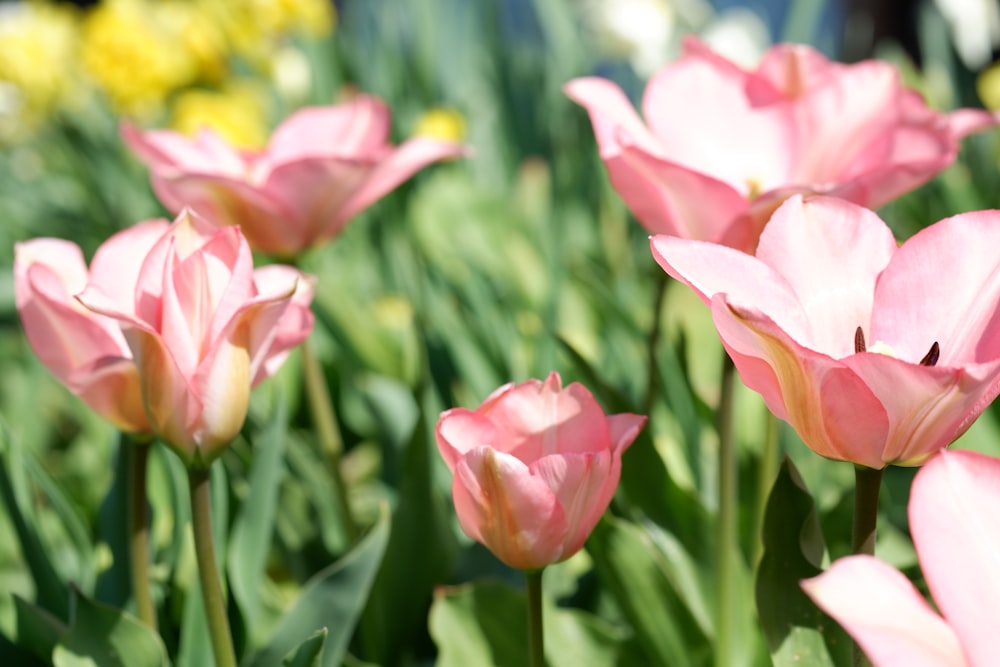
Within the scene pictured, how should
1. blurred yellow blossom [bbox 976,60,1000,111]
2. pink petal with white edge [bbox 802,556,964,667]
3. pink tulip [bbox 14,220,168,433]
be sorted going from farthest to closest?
blurred yellow blossom [bbox 976,60,1000,111] → pink tulip [bbox 14,220,168,433] → pink petal with white edge [bbox 802,556,964,667]

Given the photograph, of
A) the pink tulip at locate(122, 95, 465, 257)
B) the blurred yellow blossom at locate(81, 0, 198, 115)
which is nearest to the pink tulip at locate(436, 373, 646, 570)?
the pink tulip at locate(122, 95, 465, 257)

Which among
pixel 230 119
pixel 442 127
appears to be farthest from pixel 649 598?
pixel 230 119

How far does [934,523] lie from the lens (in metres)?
0.36

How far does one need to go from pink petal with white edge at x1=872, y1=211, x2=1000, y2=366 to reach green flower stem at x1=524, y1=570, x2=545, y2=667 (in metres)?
0.18

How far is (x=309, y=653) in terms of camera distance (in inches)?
21.2

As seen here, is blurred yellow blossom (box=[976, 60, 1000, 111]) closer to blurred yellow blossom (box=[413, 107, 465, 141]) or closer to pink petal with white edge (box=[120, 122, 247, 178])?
blurred yellow blossom (box=[413, 107, 465, 141])

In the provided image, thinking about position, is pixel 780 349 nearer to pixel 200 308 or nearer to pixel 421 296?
pixel 200 308

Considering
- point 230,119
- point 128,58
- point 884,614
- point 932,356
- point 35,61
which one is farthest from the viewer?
point 35,61

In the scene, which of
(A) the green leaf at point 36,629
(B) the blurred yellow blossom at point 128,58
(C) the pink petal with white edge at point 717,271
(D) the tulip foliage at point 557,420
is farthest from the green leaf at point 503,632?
(B) the blurred yellow blossom at point 128,58

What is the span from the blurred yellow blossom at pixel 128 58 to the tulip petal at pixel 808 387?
2.23 m

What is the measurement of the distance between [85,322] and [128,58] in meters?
2.05

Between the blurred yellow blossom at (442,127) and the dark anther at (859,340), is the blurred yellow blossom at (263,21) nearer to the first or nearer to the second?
the blurred yellow blossom at (442,127)

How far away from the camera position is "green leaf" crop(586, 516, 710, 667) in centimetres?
68

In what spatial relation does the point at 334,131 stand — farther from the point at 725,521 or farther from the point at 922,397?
the point at 922,397
